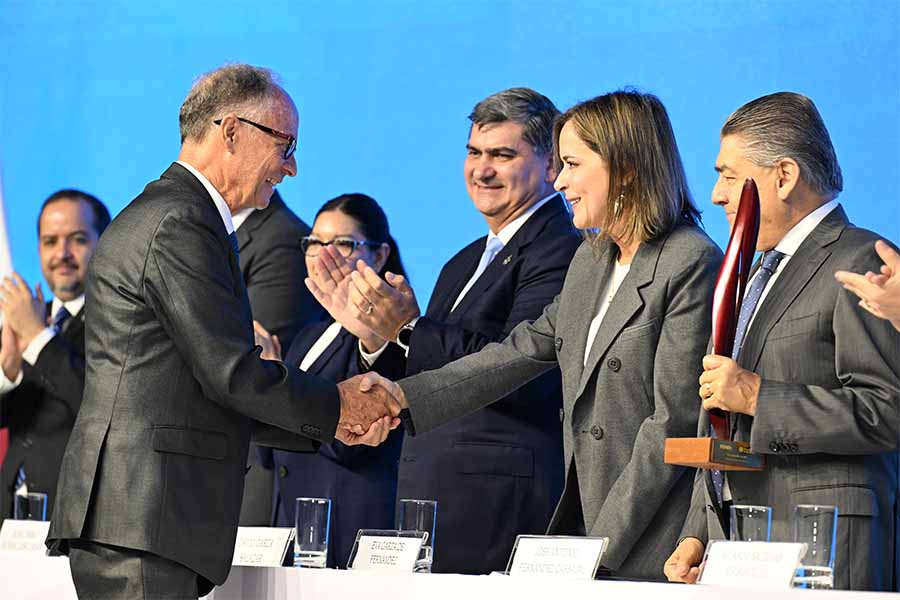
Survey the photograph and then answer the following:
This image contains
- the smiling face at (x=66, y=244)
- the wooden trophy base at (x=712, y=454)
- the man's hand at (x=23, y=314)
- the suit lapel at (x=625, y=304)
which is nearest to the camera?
the wooden trophy base at (x=712, y=454)

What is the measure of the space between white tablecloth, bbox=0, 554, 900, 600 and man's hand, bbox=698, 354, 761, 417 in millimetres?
405

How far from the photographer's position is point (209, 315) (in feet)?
8.06

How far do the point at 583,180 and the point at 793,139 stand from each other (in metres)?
0.48

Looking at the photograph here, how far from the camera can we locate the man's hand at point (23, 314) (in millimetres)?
4566

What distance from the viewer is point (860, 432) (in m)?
2.31

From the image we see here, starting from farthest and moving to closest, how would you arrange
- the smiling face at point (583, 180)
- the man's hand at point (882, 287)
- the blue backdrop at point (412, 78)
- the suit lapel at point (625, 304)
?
the blue backdrop at point (412, 78) → the smiling face at point (583, 180) → the suit lapel at point (625, 304) → the man's hand at point (882, 287)

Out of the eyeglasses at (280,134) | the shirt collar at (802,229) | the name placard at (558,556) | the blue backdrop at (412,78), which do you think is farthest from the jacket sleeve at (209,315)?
the blue backdrop at (412,78)

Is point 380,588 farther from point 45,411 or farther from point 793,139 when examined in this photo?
point 45,411

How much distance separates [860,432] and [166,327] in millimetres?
1238

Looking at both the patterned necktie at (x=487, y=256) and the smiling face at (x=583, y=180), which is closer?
the smiling face at (x=583, y=180)

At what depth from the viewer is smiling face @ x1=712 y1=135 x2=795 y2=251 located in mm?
2578

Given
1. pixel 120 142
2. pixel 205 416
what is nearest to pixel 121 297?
pixel 205 416

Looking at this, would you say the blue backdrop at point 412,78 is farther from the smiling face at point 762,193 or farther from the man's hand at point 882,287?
the man's hand at point 882,287

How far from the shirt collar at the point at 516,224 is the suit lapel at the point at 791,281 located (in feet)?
3.64
